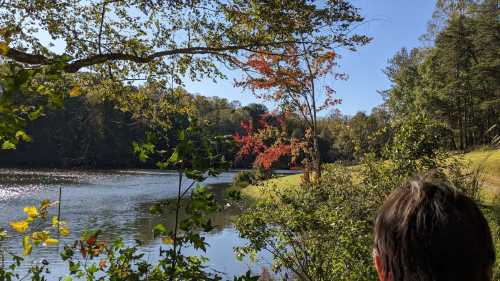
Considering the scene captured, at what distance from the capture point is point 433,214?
967mm

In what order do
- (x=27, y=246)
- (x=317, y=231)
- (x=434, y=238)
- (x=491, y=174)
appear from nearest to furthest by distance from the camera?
(x=434, y=238) < (x=27, y=246) < (x=317, y=231) < (x=491, y=174)

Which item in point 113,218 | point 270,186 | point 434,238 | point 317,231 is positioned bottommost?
point 113,218

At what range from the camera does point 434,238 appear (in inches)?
37.4

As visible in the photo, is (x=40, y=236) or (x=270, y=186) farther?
(x=270, y=186)

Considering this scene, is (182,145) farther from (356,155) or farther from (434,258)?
(356,155)

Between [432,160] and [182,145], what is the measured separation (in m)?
5.70

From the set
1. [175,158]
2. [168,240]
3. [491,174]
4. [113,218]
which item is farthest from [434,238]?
[491,174]

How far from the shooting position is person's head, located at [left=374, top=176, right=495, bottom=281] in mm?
942

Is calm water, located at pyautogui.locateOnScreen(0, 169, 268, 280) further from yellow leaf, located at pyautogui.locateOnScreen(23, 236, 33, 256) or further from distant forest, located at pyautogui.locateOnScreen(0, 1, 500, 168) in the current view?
yellow leaf, located at pyautogui.locateOnScreen(23, 236, 33, 256)

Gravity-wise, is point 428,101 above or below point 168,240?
above

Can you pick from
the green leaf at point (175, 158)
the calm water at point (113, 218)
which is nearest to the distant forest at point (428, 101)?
the green leaf at point (175, 158)

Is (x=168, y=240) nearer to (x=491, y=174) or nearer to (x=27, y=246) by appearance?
(x=27, y=246)

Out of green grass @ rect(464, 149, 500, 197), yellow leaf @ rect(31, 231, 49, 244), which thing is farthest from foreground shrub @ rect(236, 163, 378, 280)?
green grass @ rect(464, 149, 500, 197)

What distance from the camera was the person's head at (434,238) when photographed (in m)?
0.94
